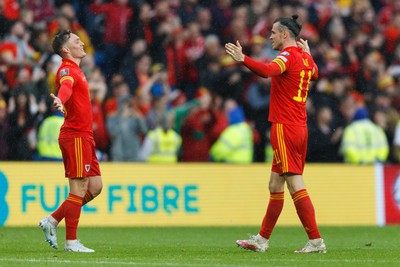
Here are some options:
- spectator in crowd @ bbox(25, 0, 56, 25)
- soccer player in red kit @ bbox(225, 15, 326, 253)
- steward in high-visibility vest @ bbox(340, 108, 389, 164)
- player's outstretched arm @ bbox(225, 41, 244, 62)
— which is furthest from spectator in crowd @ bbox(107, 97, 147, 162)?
player's outstretched arm @ bbox(225, 41, 244, 62)

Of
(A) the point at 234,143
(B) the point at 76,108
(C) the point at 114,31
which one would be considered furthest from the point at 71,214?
(C) the point at 114,31

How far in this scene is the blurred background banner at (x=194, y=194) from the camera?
16953 millimetres

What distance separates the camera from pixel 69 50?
1133cm

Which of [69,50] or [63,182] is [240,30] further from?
[69,50]

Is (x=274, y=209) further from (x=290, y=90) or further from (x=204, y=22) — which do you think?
(x=204, y=22)

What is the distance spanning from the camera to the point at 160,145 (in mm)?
18562

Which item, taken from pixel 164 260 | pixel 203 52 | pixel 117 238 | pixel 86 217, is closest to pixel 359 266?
pixel 164 260

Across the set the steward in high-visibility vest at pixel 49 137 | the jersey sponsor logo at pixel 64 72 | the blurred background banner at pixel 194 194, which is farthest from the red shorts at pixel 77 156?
the steward in high-visibility vest at pixel 49 137

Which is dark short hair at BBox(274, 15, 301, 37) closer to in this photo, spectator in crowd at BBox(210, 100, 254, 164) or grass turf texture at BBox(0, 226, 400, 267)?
grass turf texture at BBox(0, 226, 400, 267)

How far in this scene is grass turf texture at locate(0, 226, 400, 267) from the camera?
9938mm

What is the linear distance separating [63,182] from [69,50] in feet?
20.0

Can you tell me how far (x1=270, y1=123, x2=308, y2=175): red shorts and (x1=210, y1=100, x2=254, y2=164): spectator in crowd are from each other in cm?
777

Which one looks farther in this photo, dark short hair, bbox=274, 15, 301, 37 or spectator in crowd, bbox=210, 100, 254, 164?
spectator in crowd, bbox=210, 100, 254, 164

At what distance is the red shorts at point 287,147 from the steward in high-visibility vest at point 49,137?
6.93 meters
